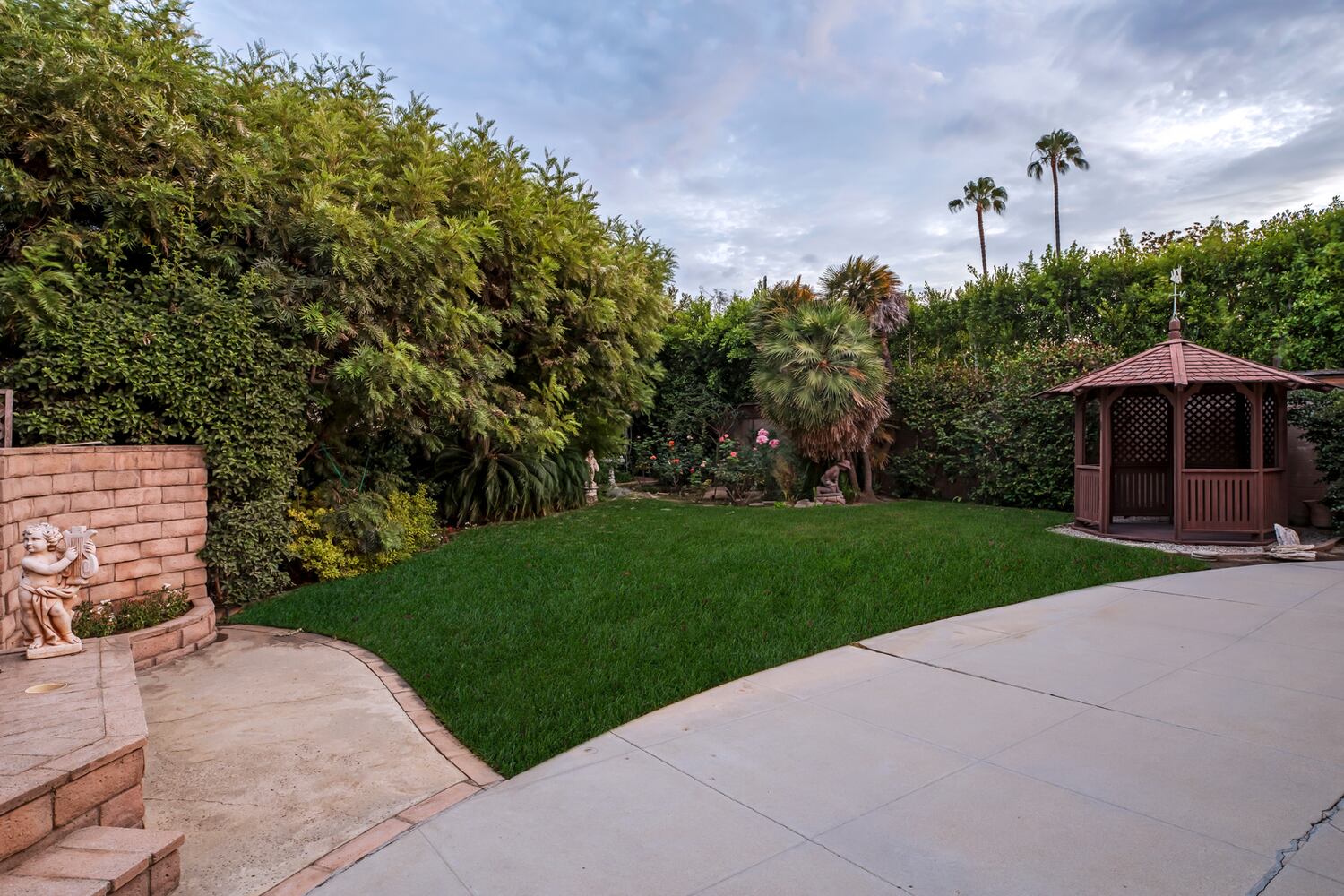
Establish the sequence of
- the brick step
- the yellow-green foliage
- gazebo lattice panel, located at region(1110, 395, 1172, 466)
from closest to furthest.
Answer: the brick step
the yellow-green foliage
gazebo lattice panel, located at region(1110, 395, 1172, 466)

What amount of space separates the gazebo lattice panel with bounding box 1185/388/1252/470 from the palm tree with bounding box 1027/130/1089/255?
21697 mm

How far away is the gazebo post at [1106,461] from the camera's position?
8.23 m

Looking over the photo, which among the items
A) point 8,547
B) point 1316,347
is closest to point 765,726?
point 8,547

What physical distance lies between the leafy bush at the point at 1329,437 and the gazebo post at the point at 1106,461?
6.53 ft

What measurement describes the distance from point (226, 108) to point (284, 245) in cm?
113

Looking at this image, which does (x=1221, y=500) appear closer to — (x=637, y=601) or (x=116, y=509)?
(x=637, y=601)

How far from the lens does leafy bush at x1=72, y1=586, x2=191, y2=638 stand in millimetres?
4469

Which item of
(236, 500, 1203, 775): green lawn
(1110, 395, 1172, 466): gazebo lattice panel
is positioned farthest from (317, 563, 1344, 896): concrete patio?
(1110, 395, 1172, 466): gazebo lattice panel

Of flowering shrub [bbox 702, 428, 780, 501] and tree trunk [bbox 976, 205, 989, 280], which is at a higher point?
tree trunk [bbox 976, 205, 989, 280]

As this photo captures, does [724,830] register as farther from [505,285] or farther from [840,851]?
[505,285]

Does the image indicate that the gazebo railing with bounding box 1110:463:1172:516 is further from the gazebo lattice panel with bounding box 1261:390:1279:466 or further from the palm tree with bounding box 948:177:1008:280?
the palm tree with bounding box 948:177:1008:280

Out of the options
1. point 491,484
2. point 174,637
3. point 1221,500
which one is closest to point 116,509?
point 174,637

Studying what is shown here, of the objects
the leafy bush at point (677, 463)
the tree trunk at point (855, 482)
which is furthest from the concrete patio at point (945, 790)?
the leafy bush at point (677, 463)

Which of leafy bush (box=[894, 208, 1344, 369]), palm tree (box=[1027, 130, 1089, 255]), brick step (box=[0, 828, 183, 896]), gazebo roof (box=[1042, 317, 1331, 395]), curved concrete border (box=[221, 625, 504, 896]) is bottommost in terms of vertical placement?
curved concrete border (box=[221, 625, 504, 896])
